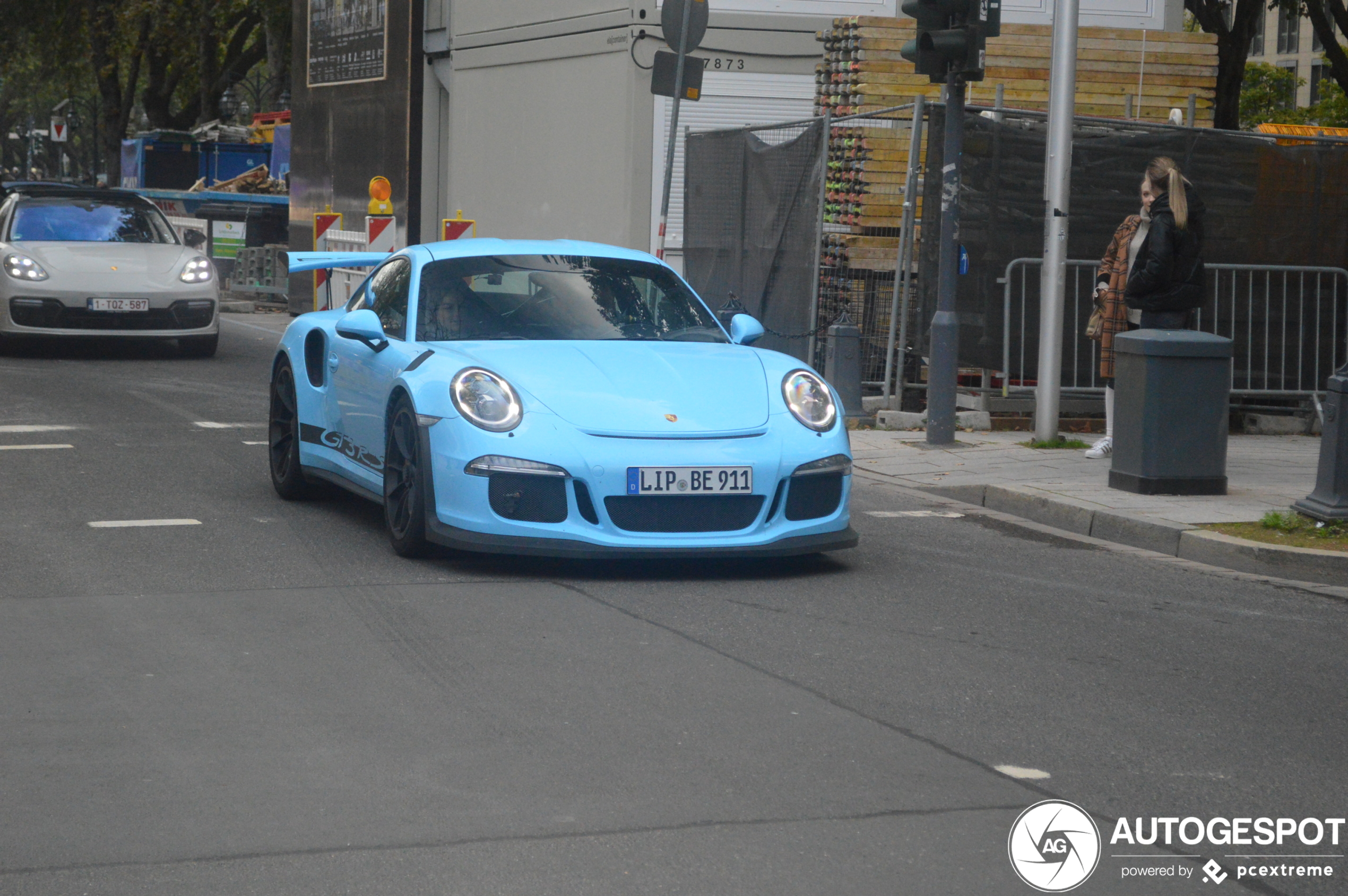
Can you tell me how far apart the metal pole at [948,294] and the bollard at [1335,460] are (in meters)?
3.53

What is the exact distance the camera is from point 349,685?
5258 millimetres

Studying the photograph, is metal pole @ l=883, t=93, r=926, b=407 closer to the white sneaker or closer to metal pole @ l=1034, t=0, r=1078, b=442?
metal pole @ l=1034, t=0, r=1078, b=442

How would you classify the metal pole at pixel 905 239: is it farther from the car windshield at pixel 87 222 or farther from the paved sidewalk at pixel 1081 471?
the car windshield at pixel 87 222

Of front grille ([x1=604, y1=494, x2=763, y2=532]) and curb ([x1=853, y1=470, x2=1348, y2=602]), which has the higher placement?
front grille ([x1=604, y1=494, x2=763, y2=532])

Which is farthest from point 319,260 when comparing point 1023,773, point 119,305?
point 119,305

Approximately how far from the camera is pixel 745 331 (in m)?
8.04

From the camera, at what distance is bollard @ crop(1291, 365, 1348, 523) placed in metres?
8.12

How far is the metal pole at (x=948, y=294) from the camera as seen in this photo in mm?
11508

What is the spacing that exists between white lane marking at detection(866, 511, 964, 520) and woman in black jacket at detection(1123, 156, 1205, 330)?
1963 millimetres

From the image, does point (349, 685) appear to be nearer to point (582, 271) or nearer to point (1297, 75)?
point (582, 271)

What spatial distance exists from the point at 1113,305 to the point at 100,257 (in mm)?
10058

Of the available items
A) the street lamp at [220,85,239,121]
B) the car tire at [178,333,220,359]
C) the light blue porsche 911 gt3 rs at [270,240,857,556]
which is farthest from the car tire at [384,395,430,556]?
the street lamp at [220,85,239,121]

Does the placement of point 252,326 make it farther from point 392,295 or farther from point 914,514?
point 914,514

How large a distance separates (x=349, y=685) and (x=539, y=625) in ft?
3.24
